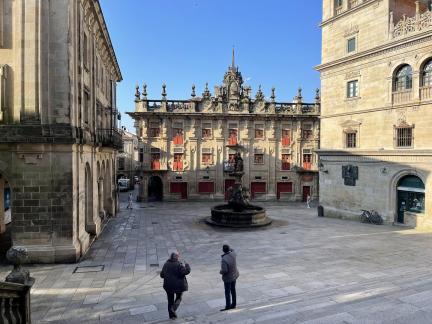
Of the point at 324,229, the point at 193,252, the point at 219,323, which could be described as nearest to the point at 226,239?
the point at 193,252

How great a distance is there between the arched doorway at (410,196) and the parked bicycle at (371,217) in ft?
3.54

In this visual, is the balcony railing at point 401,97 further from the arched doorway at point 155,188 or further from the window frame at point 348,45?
the arched doorway at point 155,188

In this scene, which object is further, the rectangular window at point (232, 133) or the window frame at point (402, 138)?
the rectangular window at point (232, 133)

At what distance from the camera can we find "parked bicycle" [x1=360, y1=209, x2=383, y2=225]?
2123 centimetres

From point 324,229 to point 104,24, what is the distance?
18301 mm

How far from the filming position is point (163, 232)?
1916 centimetres

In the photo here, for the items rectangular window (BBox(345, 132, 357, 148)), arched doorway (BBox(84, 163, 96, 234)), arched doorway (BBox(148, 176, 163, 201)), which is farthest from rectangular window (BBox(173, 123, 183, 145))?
arched doorway (BBox(84, 163, 96, 234))

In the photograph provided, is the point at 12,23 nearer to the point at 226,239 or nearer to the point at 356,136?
the point at 226,239

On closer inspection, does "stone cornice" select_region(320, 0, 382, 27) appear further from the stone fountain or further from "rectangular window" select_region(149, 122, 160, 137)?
"rectangular window" select_region(149, 122, 160, 137)

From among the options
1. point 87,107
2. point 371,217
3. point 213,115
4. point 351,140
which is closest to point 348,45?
point 351,140

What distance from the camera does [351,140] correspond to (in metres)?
23.5

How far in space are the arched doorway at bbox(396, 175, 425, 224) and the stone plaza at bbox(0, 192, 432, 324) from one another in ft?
4.40

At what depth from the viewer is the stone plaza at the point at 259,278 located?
8.12 metres

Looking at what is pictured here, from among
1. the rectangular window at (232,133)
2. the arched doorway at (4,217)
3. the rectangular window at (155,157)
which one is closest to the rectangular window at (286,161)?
the rectangular window at (232,133)
